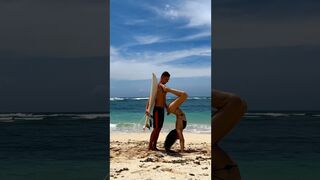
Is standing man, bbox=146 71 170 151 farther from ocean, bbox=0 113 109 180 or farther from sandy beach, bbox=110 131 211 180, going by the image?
ocean, bbox=0 113 109 180

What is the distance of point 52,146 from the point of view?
581 inches

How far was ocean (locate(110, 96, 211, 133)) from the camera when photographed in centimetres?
527

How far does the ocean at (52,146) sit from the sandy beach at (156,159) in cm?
208

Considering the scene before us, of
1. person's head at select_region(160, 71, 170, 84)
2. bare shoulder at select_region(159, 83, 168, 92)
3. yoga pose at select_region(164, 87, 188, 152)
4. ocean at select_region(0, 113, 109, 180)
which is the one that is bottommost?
ocean at select_region(0, 113, 109, 180)

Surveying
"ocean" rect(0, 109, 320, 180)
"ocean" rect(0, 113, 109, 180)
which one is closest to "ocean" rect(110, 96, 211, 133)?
"ocean" rect(0, 109, 320, 180)

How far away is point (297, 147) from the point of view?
1441cm

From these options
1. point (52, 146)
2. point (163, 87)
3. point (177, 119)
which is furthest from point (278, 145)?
point (163, 87)

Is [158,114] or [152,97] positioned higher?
[152,97]

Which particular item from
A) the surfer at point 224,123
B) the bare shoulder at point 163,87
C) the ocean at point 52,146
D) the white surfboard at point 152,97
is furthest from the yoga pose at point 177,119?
the ocean at point 52,146

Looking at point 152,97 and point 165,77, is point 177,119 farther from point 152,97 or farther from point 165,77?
point 165,77

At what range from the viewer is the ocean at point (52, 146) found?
33.9 ft

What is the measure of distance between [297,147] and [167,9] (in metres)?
10.2

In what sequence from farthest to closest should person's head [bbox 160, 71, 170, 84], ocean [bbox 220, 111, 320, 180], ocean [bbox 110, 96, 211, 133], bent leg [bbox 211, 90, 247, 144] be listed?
ocean [bbox 220, 111, 320, 180]
person's head [bbox 160, 71, 170, 84]
ocean [bbox 110, 96, 211, 133]
bent leg [bbox 211, 90, 247, 144]

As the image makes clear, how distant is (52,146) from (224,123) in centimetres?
1040
